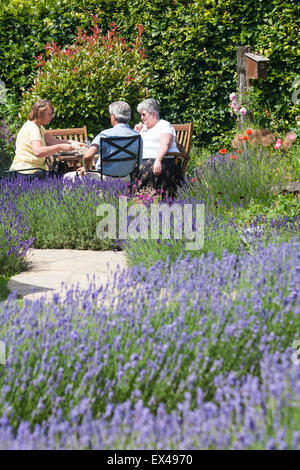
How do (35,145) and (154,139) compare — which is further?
(154,139)

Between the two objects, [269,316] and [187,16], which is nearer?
[269,316]

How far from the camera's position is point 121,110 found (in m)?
6.07

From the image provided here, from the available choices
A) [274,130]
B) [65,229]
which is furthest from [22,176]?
[274,130]

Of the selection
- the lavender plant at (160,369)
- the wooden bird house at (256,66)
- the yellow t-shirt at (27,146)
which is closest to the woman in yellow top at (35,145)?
the yellow t-shirt at (27,146)

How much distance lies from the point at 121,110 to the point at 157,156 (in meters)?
0.62

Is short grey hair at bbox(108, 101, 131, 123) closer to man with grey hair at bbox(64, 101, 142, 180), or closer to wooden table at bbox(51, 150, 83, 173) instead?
man with grey hair at bbox(64, 101, 142, 180)

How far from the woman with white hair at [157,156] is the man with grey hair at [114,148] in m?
0.22

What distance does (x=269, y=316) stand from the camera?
2.57m

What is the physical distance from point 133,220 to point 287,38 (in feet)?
15.3

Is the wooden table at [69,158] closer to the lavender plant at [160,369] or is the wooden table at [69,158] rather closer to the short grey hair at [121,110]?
the short grey hair at [121,110]

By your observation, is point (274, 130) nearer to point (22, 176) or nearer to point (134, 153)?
point (134, 153)

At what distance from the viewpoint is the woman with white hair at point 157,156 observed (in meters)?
→ 6.22

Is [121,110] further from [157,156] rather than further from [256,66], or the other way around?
[256,66]

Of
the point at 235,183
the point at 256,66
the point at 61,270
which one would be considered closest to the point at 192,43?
the point at 256,66
